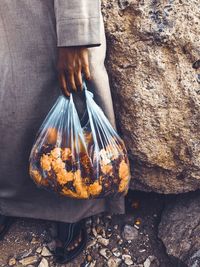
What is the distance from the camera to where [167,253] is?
1.94m

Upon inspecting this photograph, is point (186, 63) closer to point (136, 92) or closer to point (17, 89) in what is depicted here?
point (136, 92)

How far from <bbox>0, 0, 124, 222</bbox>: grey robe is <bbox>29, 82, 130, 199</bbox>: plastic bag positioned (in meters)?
0.08

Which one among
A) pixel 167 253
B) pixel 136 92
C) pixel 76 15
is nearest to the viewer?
pixel 76 15

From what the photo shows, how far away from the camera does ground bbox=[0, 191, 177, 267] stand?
2.02 meters

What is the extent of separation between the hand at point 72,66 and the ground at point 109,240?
81 cm

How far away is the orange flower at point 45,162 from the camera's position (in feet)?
5.34

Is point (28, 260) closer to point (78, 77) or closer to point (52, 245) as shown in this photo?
point (52, 245)

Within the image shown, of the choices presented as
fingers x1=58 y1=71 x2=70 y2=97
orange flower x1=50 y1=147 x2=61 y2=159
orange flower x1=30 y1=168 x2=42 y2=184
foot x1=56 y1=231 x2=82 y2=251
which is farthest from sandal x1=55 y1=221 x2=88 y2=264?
fingers x1=58 y1=71 x2=70 y2=97

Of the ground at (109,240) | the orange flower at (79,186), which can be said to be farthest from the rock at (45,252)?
the orange flower at (79,186)

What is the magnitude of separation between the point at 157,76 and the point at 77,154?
0.43 m

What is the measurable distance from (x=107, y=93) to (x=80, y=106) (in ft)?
0.38

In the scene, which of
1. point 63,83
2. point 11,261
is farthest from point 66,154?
point 11,261

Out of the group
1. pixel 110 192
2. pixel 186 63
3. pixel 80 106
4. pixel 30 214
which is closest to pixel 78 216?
pixel 30 214

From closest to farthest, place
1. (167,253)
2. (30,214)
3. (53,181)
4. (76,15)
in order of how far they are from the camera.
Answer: (76,15), (53,181), (167,253), (30,214)
